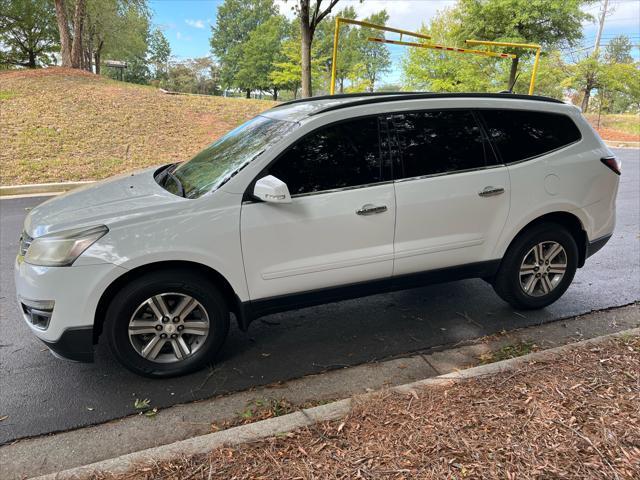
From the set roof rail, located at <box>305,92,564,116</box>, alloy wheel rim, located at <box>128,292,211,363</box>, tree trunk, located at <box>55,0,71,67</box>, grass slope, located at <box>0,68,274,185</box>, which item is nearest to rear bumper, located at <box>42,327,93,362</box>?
alloy wheel rim, located at <box>128,292,211,363</box>

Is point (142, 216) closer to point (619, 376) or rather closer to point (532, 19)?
point (619, 376)

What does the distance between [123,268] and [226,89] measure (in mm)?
A: 65199

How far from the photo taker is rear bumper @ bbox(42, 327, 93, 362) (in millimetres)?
2807

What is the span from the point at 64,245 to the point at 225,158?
50.1 inches

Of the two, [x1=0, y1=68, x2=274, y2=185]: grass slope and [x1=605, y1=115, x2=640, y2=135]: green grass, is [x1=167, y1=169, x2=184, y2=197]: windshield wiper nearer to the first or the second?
[x1=0, y1=68, x2=274, y2=185]: grass slope

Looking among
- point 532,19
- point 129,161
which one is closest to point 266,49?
point 532,19

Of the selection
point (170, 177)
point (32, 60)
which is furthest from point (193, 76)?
point (170, 177)

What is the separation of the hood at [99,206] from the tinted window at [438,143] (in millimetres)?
1660

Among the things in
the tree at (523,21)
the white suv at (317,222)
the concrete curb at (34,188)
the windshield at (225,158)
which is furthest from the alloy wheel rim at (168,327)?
the tree at (523,21)

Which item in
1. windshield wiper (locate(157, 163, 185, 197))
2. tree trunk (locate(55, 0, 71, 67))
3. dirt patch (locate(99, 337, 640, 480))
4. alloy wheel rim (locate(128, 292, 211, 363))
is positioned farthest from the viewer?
tree trunk (locate(55, 0, 71, 67))

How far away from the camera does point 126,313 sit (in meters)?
2.87

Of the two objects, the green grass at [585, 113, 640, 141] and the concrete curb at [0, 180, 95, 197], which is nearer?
the concrete curb at [0, 180, 95, 197]

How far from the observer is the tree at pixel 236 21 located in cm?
6581

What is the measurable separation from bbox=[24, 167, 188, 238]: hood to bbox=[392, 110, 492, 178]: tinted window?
166 cm
